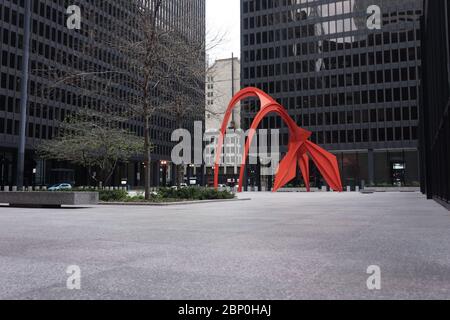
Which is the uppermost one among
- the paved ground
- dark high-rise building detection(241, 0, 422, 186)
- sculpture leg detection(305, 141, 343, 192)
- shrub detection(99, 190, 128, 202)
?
dark high-rise building detection(241, 0, 422, 186)

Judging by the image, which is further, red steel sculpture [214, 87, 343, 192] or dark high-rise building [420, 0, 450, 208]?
red steel sculpture [214, 87, 343, 192]

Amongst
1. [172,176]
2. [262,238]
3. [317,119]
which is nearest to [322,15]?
[317,119]

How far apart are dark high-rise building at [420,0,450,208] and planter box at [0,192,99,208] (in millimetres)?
15001

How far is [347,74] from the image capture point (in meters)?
70.2

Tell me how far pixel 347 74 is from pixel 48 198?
58.8m

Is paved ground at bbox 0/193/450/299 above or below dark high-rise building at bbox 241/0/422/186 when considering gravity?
below

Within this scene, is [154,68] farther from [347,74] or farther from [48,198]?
[347,74]

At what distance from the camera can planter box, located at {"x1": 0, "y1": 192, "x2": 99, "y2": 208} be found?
19.6 meters

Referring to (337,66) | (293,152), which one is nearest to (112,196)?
(293,152)

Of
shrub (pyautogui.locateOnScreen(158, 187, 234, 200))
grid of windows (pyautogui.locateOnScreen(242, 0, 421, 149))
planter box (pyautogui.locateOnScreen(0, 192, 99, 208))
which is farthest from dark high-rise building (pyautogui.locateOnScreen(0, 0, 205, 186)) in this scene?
planter box (pyautogui.locateOnScreen(0, 192, 99, 208))

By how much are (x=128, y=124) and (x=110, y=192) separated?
195ft

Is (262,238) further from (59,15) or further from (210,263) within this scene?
(59,15)

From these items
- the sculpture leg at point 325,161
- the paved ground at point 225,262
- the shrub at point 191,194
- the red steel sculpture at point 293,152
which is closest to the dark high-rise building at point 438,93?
the paved ground at point 225,262

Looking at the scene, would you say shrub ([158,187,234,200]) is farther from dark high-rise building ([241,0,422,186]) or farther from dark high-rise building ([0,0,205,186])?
dark high-rise building ([241,0,422,186])
